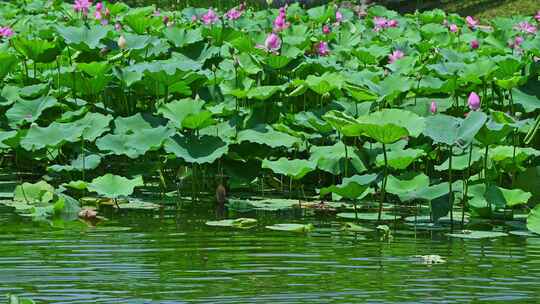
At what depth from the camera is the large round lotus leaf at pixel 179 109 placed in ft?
16.3

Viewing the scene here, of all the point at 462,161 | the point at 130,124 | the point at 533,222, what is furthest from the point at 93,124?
the point at 533,222

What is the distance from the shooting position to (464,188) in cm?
460

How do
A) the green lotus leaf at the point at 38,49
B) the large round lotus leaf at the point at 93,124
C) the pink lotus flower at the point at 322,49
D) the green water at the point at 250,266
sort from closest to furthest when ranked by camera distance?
1. the green water at the point at 250,266
2. the large round lotus leaf at the point at 93,124
3. the green lotus leaf at the point at 38,49
4. the pink lotus flower at the point at 322,49

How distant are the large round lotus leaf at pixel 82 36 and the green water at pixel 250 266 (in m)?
1.74

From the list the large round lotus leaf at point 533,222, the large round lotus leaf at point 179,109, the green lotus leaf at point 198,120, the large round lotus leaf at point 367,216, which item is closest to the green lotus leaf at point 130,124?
the large round lotus leaf at point 179,109

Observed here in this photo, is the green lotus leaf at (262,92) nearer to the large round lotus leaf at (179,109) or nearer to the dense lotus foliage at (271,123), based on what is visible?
the dense lotus foliage at (271,123)

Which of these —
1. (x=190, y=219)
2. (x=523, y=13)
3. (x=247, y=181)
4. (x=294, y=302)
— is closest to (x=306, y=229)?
(x=190, y=219)

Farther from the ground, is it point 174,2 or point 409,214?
point 174,2

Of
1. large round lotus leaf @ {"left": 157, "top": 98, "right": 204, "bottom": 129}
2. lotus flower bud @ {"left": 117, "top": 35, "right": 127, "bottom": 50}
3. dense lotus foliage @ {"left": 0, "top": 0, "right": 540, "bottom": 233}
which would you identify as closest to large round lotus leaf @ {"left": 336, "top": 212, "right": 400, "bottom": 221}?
dense lotus foliage @ {"left": 0, "top": 0, "right": 540, "bottom": 233}

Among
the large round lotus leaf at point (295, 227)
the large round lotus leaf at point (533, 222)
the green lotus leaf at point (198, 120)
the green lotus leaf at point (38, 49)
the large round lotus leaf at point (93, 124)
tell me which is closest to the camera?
the large round lotus leaf at point (533, 222)

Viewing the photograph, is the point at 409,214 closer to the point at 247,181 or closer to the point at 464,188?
the point at 464,188

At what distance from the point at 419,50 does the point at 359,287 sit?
12.5 feet

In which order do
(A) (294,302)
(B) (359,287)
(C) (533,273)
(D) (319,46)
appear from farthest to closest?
(D) (319,46)
(C) (533,273)
(B) (359,287)
(A) (294,302)

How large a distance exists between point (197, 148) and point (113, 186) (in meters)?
0.42
